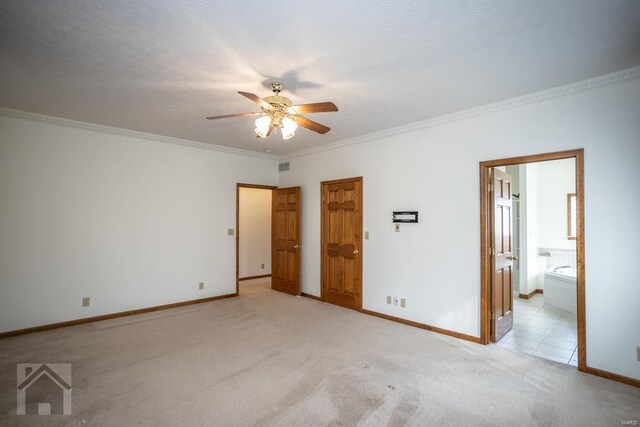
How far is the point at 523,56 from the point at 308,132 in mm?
2880

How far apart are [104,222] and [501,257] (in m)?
5.48

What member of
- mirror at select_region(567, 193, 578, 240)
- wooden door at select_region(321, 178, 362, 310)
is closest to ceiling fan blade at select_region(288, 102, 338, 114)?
wooden door at select_region(321, 178, 362, 310)

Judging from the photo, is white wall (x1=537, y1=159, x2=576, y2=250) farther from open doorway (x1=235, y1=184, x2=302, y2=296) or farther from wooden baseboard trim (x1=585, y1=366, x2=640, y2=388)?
open doorway (x1=235, y1=184, x2=302, y2=296)

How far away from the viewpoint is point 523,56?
254 cm

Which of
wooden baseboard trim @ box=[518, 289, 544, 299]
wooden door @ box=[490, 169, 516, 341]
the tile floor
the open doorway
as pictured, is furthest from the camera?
the open doorway

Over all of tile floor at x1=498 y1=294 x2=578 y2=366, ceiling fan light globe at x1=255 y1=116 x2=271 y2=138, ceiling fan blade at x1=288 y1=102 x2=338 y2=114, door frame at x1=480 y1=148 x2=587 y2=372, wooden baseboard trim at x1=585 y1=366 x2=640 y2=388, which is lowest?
tile floor at x1=498 y1=294 x2=578 y2=366

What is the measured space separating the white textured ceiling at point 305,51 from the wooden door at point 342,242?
176 cm

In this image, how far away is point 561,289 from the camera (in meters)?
5.18

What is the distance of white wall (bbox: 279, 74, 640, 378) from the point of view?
9.31 feet

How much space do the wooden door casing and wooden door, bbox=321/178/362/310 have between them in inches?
74.4

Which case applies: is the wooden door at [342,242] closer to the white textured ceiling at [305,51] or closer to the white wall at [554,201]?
the white textured ceiling at [305,51]

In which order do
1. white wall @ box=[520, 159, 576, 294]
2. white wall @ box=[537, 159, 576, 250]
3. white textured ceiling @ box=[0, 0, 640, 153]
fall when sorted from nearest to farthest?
1. white textured ceiling @ box=[0, 0, 640, 153]
2. white wall @ box=[520, 159, 576, 294]
3. white wall @ box=[537, 159, 576, 250]

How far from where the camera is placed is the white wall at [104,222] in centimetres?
397

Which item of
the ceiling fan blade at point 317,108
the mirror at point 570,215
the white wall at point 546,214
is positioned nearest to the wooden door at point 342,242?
the ceiling fan blade at point 317,108
